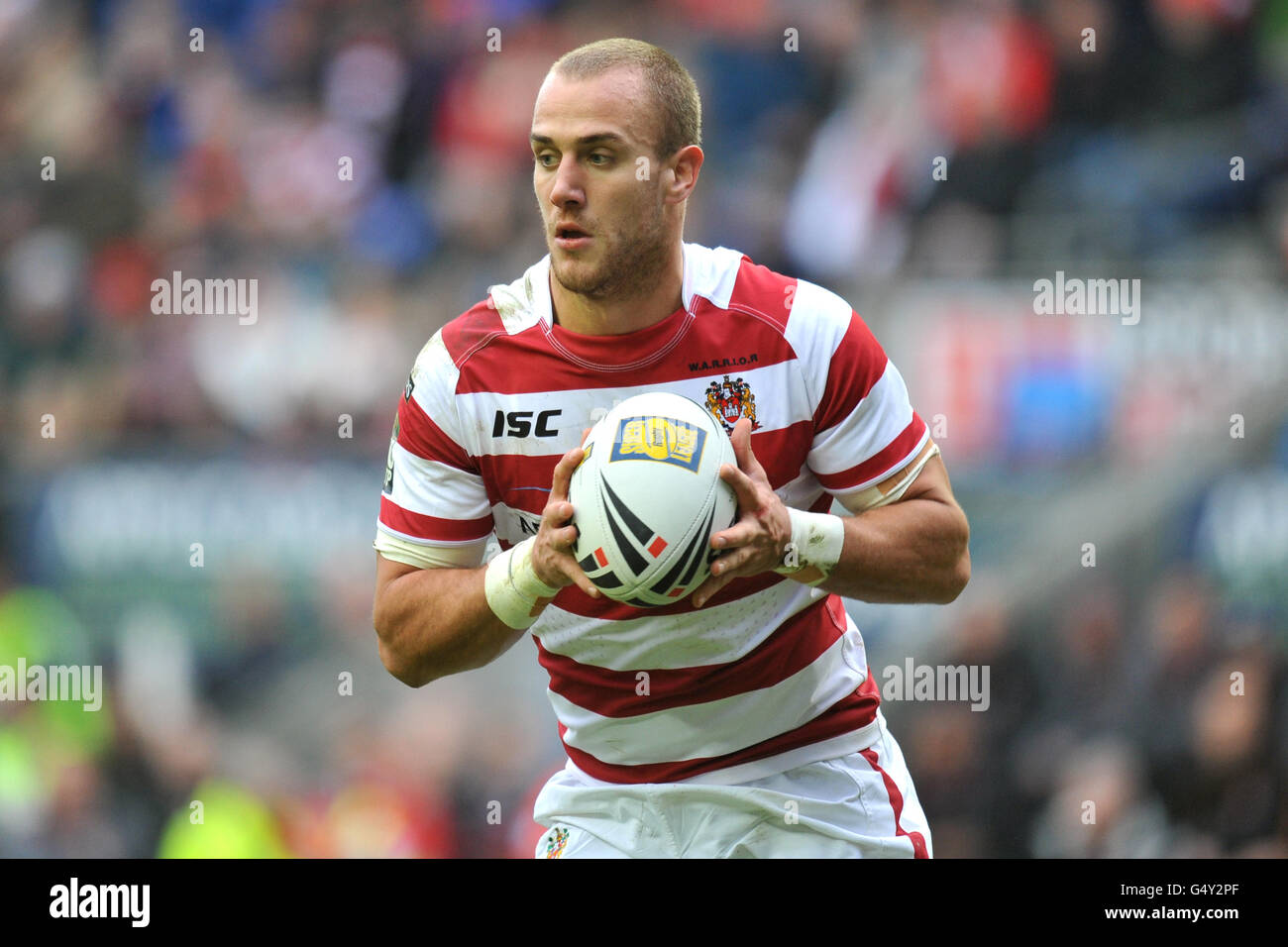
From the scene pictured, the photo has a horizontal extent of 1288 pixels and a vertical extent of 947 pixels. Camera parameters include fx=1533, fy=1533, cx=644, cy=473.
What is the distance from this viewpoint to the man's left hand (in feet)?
11.9

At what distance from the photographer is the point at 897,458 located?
4176 millimetres

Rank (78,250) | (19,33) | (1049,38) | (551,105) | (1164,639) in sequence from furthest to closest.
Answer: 1. (19,33)
2. (78,250)
3. (1049,38)
4. (1164,639)
5. (551,105)

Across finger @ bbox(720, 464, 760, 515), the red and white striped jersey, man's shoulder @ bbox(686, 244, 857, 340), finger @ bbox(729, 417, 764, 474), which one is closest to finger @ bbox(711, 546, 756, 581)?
finger @ bbox(720, 464, 760, 515)

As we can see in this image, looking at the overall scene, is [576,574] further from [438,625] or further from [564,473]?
[438,625]

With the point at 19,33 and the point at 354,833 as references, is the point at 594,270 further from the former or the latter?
the point at 19,33

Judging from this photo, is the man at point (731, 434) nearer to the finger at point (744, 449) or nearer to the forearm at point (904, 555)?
the forearm at point (904, 555)

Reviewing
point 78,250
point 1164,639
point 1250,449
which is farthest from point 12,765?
point 1250,449

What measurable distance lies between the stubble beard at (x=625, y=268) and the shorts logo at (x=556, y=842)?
5.04ft

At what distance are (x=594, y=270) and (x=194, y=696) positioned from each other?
20.0 feet

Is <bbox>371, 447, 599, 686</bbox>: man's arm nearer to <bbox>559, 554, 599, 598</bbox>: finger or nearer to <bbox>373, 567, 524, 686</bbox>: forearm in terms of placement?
<bbox>373, 567, 524, 686</bbox>: forearm

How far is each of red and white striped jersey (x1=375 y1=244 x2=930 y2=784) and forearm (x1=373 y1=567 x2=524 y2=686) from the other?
102 millimetres

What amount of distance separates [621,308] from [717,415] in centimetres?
38

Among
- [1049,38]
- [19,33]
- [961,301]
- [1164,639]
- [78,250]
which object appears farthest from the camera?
[19,33]

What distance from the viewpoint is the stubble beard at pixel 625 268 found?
4.01 metres
